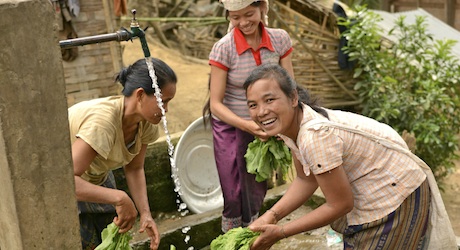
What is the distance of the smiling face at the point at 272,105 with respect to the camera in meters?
2.81

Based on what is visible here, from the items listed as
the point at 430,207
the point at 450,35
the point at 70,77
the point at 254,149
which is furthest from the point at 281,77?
the point at 450,35

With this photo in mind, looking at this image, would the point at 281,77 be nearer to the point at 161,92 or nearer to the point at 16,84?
the point at 161,92

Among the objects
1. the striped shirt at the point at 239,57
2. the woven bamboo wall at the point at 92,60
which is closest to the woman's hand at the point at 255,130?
the striped shirt at the point at 239,57

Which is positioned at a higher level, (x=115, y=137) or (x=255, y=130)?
(x=115, y=137)

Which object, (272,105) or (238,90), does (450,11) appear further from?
(272,105)

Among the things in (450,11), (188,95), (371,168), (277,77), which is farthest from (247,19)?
(450,11)

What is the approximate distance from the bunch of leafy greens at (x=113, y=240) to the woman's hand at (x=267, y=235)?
0.72m

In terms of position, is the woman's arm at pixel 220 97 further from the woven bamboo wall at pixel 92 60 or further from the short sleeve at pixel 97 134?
the woven bamboo wall at pixel 92 60

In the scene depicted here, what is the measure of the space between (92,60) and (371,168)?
5565 mm

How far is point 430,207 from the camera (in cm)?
304

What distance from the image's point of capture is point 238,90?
13.5 feet

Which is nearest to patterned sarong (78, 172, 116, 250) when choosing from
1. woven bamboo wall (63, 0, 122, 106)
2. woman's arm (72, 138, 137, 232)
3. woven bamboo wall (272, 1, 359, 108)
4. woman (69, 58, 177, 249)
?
woman (69, 58, 177, 249)

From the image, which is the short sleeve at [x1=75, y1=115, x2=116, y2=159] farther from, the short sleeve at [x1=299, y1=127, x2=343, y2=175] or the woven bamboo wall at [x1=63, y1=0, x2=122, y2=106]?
the woven bamboo wall at [x1=63, y1=0, x2=122, y2=106]

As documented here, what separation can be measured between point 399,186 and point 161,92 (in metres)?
1.27
